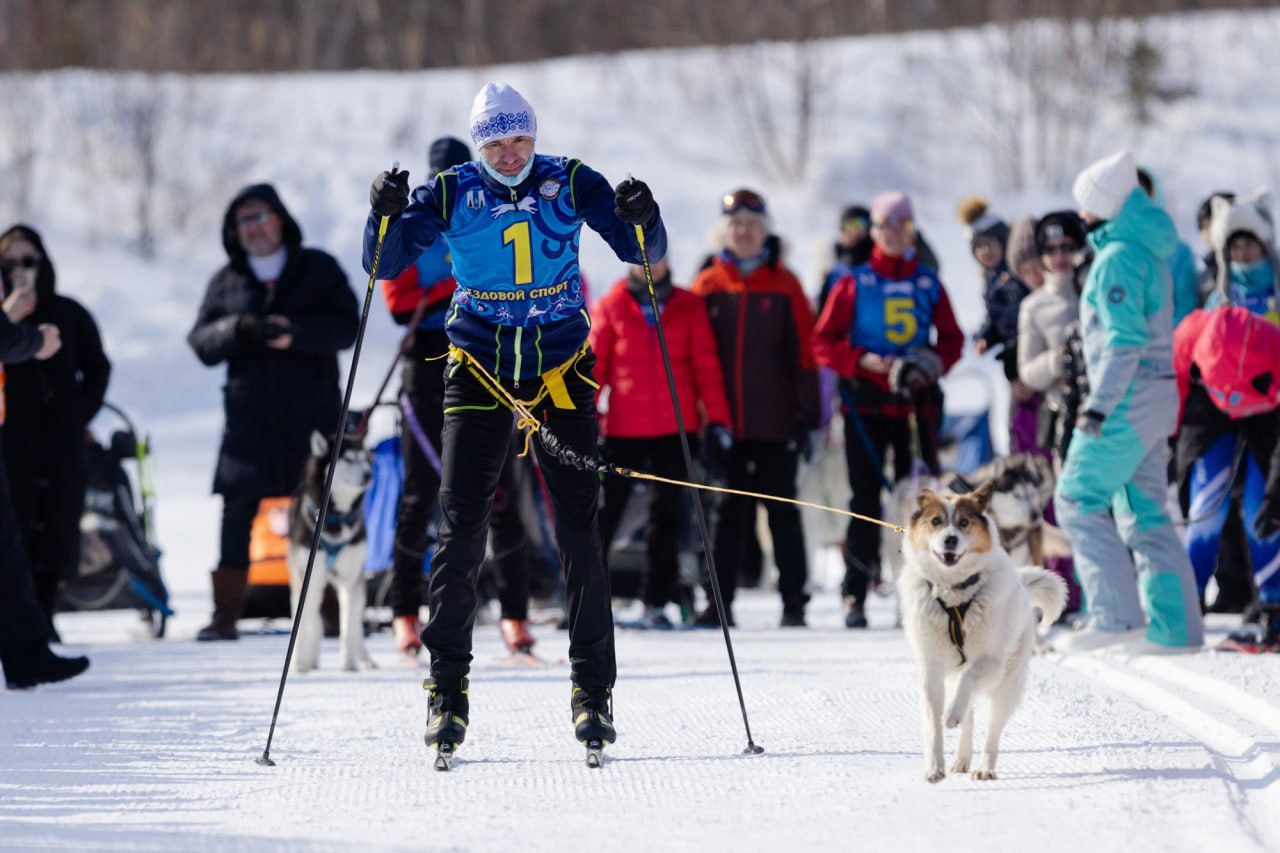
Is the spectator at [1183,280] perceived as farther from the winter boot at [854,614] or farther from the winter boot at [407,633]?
the winter boot at [407,633]

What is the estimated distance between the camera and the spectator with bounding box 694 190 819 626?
349 inches

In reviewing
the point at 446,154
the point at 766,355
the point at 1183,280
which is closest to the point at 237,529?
the point at 446,154

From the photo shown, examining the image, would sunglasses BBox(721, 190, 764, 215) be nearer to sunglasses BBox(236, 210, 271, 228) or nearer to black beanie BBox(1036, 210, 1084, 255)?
black beanie BBox(1036, 210, 1084, 255)

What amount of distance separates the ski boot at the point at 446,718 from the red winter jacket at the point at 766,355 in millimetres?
A: 4136

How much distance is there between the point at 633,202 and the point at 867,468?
4.22 metres

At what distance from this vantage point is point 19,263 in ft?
27.0

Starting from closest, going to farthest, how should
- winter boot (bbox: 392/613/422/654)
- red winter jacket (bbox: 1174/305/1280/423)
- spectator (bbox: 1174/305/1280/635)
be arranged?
spectator (bbox: 1174/305/1280/635), red winter jacket (bbox: 1174/305/1280/423), winter boot (bbox: 392/613/422/654)

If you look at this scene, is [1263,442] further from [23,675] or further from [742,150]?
[742,150]

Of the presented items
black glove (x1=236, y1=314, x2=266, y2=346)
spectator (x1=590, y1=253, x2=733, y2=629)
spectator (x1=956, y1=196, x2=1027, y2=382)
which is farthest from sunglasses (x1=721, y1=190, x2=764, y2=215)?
black glove (x1=236, y1=314, x2=266, y2=346)

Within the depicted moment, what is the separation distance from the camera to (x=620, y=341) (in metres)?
8.74

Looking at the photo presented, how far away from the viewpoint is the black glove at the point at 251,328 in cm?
832

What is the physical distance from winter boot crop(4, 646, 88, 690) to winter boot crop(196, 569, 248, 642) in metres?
1.70

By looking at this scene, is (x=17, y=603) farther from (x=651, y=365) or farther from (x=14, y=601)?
(x=651, y=365)

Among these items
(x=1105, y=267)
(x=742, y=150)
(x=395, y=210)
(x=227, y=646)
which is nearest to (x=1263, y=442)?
(x=1105, y=267)
